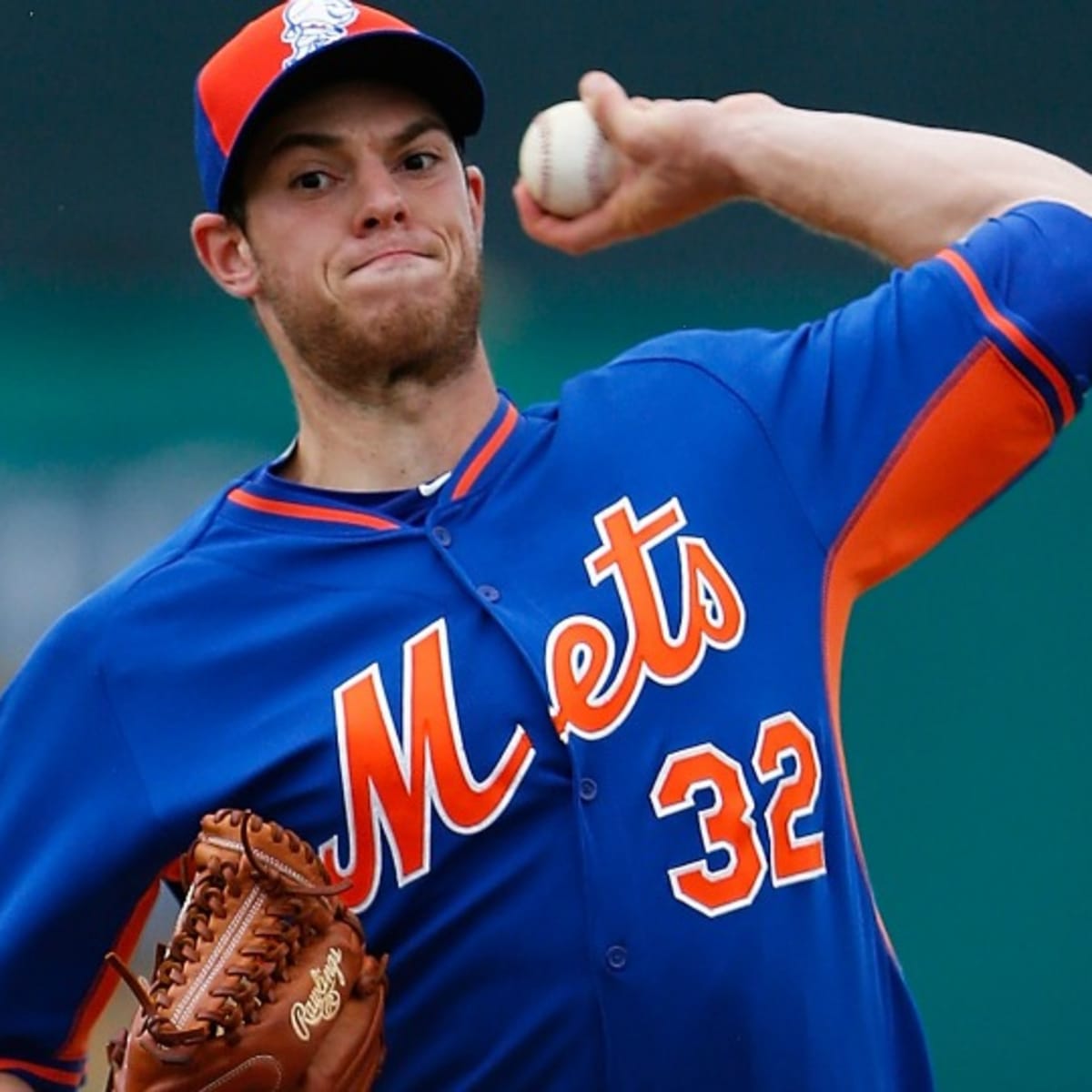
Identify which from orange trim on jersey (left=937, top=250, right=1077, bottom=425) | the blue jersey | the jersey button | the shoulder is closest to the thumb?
the blue jersey

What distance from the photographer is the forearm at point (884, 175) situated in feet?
7.95

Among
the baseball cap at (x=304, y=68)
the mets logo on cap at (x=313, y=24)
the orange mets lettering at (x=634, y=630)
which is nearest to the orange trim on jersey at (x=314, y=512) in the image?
the orange mets lettering at (x=634, y=630)

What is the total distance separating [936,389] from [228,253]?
0.80 m

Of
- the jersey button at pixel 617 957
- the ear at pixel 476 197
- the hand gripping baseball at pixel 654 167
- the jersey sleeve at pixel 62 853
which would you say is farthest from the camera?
the ear at pixel 476 197

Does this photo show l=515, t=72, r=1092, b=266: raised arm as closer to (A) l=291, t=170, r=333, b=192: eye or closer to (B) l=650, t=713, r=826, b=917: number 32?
(A) l=291, t=170, r=333, b=192: eye

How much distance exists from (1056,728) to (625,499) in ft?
7.72

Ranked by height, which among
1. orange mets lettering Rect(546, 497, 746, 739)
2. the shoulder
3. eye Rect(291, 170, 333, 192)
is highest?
eye Rect(291, 170, 333, 192)

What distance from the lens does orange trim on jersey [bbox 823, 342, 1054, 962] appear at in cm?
232

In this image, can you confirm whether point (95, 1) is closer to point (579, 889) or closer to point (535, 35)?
point (535, 35)

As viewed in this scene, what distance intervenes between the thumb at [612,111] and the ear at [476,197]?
155 mm

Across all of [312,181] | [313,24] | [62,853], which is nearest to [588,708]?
[62,853]

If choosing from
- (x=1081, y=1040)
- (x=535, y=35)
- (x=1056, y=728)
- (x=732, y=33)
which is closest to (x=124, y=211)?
(x=535, y=35)

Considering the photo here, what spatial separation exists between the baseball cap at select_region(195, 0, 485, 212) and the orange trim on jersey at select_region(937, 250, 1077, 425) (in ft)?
1.91

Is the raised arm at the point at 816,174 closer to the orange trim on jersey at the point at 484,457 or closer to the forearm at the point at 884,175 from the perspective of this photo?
the forearm at the point at 884,175
